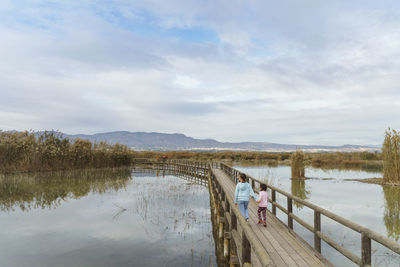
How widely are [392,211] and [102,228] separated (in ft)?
44.6

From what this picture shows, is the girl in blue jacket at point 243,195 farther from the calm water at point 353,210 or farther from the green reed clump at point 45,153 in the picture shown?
the green reed clump at point 45,153

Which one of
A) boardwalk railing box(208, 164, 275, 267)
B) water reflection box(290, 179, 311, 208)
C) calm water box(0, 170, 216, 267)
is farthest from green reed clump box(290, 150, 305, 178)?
boardwalk railing box(208, 164, 275, 267)

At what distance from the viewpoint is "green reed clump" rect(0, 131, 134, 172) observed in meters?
26.4

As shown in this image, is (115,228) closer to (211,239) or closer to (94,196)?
(211,239)

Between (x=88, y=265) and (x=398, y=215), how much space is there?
13.4 meters

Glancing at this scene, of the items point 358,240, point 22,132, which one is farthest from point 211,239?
point 22,132

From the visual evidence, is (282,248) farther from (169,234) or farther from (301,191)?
(301,191)

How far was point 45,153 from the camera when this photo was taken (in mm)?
28625

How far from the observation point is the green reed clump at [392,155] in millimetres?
20422

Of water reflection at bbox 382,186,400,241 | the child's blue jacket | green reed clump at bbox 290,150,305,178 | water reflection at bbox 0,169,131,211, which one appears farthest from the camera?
green reed clump at bbox 290,150,305,178

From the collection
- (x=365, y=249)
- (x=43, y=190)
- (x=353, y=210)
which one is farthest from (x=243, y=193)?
(x=43, y=190)

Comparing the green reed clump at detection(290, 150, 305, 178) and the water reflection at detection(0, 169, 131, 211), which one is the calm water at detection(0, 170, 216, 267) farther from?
the green reed clump at detection(290, 150, 305, 178)

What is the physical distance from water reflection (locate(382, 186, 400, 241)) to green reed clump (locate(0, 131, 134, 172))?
28700 mm

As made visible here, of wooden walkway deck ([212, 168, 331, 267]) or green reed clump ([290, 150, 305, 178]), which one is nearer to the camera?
wooden walkway deck ([212, 168, 331, 267])
